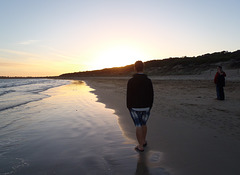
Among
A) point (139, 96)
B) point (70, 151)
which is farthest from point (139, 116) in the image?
point (70, 151)

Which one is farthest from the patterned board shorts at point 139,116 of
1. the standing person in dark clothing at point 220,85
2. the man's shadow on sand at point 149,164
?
the standing person in dark clothing at point 220,85

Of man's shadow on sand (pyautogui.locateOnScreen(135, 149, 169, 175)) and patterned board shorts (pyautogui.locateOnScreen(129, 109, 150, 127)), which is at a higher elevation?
patterned board shorts (pyautogui.locateOnScreen(129, 109, 150, 127))

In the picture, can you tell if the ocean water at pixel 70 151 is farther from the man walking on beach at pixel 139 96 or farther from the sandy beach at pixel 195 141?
the man walking on beach at pixel 139 96

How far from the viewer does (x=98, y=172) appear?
2908mm

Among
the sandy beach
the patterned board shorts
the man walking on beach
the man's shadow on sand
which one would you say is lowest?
the man's shadow on sand

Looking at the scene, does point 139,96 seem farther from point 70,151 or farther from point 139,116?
point 70,151

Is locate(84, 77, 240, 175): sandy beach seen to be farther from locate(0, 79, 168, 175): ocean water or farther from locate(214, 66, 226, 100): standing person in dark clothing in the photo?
locate(214, 66, 226, 100): standing person in dark clothing

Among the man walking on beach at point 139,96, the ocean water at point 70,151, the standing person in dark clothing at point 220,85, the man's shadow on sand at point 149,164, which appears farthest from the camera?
the standing person in dark clothing at point 220,85

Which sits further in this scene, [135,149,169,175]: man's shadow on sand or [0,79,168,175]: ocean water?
[0,79,168,175]: ocean water

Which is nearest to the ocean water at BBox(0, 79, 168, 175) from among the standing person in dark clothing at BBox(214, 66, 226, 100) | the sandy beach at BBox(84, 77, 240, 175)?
the sandy beach at BBox(84, 77, 240, 175)

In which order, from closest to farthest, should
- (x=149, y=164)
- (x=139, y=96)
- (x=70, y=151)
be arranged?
(x=149, y=164) < (x=139, y=96) < (x=70, y=151)

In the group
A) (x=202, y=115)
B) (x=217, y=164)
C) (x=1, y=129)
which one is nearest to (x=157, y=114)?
(x=202, y=115)

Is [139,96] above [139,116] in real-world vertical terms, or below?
above

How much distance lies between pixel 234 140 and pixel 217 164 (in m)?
1.36
